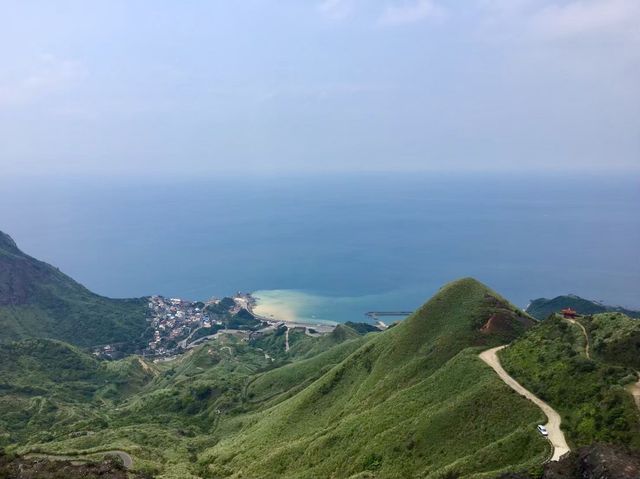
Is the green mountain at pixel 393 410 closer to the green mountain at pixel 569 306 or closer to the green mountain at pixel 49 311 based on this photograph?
the green mountain at pixel 49 311

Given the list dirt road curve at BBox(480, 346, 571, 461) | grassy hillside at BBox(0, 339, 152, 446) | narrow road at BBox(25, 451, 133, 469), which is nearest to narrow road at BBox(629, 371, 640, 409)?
dirt road curve at BBox(480, 346, 571, 461)

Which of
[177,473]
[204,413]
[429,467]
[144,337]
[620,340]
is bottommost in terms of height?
[144,337]

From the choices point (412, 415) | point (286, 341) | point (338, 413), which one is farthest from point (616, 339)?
point (286, 341)

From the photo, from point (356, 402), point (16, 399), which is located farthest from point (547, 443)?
point (16, 399)

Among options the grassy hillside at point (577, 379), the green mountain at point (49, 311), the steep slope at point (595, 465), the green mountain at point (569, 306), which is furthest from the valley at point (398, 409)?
the green mountain at point (569, 306)

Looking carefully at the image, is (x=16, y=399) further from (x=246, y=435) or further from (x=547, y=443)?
(x=547, y=443)

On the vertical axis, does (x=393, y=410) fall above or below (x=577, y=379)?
below

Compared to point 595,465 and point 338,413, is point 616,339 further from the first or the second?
point 338,413

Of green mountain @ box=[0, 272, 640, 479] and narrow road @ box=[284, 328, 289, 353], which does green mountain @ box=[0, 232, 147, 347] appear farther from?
green mountain @ box=[0, 272, 640, 479]
